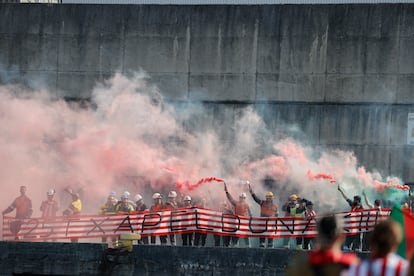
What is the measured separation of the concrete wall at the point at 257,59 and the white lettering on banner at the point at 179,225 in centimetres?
837

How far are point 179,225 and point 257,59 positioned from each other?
10.5 metres

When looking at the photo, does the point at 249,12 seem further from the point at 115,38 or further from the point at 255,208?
the point at 255,208

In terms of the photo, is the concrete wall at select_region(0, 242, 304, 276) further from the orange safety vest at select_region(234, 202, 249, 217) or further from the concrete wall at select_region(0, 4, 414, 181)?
the concrete wall at select_region(0, 4, 414, 181)

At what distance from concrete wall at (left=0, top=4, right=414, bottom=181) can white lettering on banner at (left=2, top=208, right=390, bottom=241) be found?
8373mm

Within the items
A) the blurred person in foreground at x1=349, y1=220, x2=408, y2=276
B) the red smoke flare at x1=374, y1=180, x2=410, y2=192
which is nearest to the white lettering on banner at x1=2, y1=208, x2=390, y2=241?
the red smoke flare at x1=374, y1=180, x2=410, y2=192

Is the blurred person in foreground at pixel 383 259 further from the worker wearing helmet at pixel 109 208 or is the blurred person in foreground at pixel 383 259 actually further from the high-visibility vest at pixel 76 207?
the high-visibility vest at pixel 76 207

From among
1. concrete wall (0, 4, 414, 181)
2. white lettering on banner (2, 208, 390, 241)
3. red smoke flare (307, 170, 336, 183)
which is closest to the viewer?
white lettering on banner (2, 208, 390, 241)

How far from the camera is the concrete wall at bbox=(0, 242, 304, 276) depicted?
22.3 m

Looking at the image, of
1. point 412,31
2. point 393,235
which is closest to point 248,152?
point 412,31

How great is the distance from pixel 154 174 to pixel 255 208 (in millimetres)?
3308

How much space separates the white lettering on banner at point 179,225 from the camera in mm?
24469

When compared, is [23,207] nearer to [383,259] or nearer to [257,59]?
[257,59]

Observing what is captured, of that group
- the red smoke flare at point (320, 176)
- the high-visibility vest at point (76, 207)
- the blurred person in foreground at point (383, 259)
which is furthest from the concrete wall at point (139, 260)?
the blurred person in foreground at point (383, 259)

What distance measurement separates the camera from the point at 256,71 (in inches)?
1326
